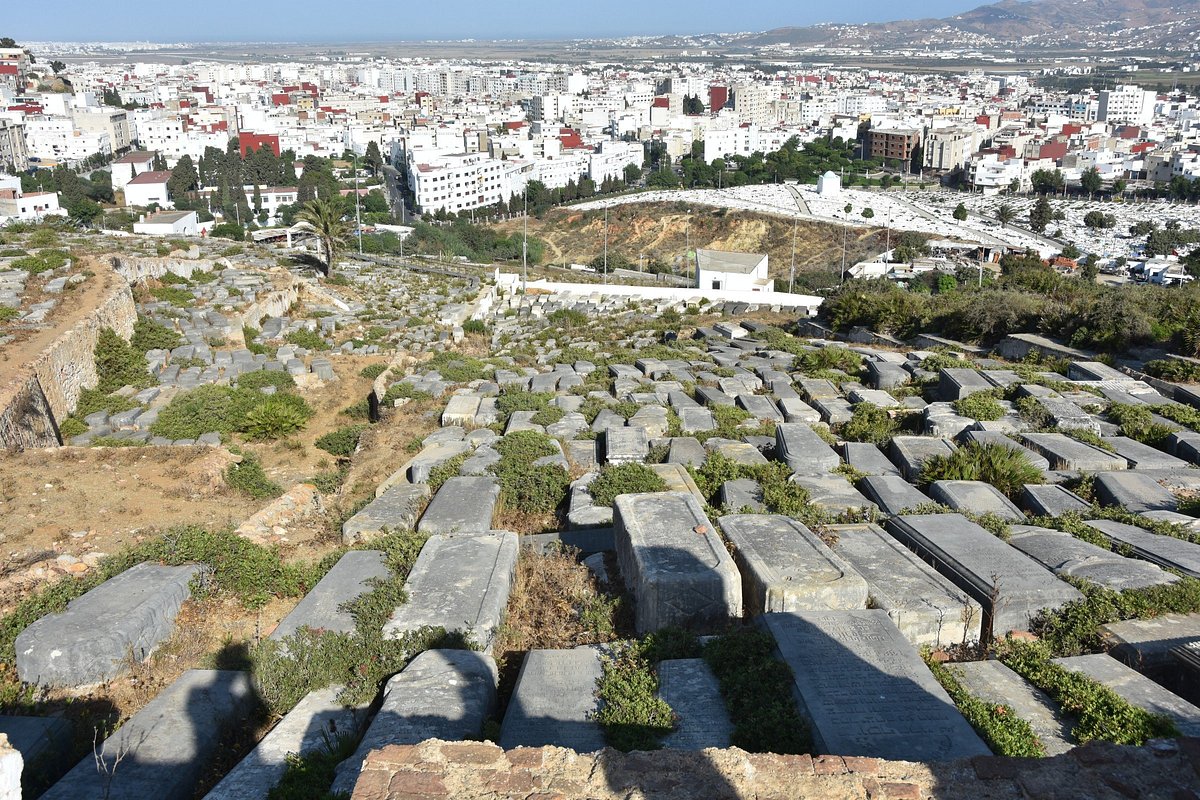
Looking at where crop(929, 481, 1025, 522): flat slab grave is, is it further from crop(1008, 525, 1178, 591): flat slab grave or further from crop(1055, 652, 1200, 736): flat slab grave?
crop(1055, 652, 1200, 736): flat slab grave

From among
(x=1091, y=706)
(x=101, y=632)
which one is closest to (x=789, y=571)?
(x=1091, y=706)

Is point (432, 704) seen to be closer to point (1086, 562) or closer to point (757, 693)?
point (757, 693)

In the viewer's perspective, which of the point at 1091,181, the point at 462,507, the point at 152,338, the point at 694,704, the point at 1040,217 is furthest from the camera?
the point at 1091,181

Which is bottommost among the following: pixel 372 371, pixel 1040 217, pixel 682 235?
pixel 682 235

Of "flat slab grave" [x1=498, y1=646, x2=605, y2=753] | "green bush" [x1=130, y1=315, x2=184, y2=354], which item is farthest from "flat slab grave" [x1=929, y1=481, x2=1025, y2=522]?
A: "green bush" [x1=130, y1=315, x2=184, y2=354]

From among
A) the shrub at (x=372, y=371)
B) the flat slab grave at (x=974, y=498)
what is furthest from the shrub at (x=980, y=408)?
the shrub at (x=372, y=371)

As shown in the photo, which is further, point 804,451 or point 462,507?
point 804,451

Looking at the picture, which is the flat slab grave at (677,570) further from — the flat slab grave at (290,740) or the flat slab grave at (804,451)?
the flat slab grave at (804,451)

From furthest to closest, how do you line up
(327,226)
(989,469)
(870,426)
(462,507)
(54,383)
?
(327,226)
(54,383)
(870,426)
(989,469)
(462,507)
